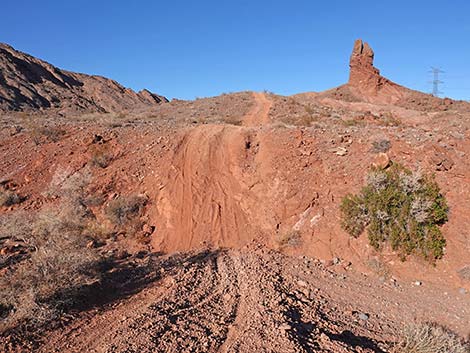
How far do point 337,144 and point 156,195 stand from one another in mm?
6186

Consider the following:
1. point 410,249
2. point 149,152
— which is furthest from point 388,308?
point 149,152

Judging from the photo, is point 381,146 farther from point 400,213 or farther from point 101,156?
point 101,156

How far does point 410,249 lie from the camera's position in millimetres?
8195

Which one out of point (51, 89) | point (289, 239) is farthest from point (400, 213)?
point (51, 89)

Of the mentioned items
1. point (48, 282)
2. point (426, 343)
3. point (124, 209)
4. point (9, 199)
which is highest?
point (124, 209)

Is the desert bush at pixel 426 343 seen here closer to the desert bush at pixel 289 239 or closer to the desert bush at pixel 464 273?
the desert bush at pixel 464 273

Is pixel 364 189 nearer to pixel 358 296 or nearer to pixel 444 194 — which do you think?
pixel 444 194

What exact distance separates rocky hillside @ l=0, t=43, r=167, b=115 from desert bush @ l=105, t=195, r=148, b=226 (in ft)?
89.8

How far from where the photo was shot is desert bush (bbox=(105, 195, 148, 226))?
9.97m

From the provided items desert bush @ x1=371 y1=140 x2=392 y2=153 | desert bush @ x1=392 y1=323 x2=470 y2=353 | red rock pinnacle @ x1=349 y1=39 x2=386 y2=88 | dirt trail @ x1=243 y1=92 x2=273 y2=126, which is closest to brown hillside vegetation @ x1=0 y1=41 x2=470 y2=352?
desert bush @ x1=371 y1=140 x2=392 y2=153

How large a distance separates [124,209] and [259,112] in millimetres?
16801

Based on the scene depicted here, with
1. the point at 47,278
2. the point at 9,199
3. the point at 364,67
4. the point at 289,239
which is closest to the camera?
the point at 47,278

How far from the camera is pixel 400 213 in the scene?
335 inches

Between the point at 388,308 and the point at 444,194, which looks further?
the point at 444,194
